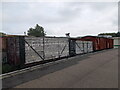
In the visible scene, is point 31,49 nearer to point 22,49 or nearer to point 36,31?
point 22,49

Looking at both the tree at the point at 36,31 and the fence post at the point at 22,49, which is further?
the tree at the point at 36,31

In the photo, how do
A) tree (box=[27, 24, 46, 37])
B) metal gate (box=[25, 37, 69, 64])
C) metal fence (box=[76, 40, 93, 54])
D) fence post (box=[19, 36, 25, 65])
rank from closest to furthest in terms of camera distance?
fence post (box=[19, 36, 25, 65])
metal gate (box=[25, 37, 69, 64])
metal fence (box=[76, 40, 93, 54])
tree (box=[27, 24, 46, 37])

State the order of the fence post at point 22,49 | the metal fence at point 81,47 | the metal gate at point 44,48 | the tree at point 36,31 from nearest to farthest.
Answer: the fence post at point 22,49
the metal gate at point 44,48
the metal fence at point 81,47
the tree at point 36,31

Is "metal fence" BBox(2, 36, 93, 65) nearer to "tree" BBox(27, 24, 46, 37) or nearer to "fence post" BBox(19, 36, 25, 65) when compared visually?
"fence post" BBox(19, 36, 25, 65)

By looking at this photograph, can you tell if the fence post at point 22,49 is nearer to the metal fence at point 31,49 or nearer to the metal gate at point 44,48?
the metal fence at point 31,49

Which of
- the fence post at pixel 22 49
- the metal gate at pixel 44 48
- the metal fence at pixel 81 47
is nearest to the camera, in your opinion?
the fence post at pixel 22 49

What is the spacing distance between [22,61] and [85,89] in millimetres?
4923

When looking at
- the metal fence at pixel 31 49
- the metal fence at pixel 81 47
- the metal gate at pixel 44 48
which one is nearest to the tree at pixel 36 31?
the metal fence at pixel 81 47

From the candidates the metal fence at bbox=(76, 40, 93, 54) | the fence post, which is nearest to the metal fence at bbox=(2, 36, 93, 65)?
the fence post

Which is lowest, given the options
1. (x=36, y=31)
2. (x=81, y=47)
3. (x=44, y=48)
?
(x=81, y=47)

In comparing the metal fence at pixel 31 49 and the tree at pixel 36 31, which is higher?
the tree at pixel 36 31

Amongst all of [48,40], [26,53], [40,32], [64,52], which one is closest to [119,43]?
[64,52]

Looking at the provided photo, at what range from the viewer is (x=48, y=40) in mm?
9734

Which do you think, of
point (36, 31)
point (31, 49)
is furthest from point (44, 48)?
point (36, 31)
